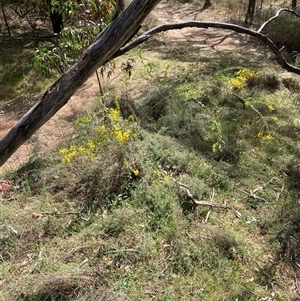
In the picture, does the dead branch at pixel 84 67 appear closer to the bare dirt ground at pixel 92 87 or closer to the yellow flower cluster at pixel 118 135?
the yellow flower cluster at pixel 118 135

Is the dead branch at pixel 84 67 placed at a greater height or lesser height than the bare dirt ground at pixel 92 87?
greater

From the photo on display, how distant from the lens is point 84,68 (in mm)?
1873

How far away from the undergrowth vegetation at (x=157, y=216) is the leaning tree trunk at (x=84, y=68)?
1.18 metres

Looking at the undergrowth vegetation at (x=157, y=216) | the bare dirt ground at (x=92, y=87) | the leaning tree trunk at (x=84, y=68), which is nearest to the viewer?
the leaning tree trunk at (x=84, y=68)

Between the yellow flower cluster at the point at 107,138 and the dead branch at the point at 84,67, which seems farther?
the yellow flower cluster at the point at 107,138

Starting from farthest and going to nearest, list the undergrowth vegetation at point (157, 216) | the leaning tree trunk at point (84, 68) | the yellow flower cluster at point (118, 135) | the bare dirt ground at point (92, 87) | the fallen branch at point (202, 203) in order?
the bare dirt ground at point (92, 87)
the yellow flower cluster at point (118, 135)
the fallen branch at point (202, 203)
the undergrowth vegetation at point (157, 216)
the leaning tree trunk at point (84, 68)

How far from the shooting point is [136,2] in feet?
5.64

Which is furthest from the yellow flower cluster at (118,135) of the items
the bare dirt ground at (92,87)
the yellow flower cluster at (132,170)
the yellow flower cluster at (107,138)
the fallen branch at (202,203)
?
the bare dirt ground at (92,87)

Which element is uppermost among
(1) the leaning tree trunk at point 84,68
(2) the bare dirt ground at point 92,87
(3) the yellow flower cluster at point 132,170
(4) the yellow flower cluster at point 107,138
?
(1) the leaning tree trunk at point 84,68

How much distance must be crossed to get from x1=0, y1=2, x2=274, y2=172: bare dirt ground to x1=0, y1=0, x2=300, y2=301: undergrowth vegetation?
0.67 m

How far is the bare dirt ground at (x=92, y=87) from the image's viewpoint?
4609 mm

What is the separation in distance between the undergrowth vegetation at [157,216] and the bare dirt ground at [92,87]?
671 mm

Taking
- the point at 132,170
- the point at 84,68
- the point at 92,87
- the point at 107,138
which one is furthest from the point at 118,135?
the point at 92,87

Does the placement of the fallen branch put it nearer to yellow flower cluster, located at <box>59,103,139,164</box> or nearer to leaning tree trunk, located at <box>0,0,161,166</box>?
yellow flower cluster, located at <box>59,103,139,164</box>
